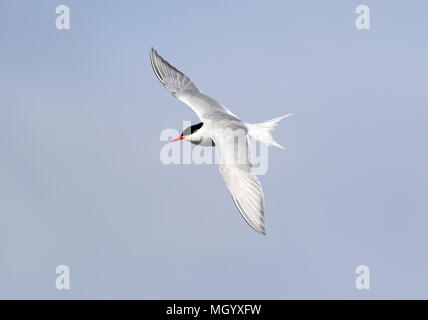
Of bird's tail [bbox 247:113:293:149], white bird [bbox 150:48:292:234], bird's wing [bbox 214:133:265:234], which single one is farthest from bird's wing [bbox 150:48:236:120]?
bird's wing [bbox 214:133:265:234]

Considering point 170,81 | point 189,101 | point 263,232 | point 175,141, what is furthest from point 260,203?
point 170,81

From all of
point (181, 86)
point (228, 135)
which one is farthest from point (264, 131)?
point (181, 86)

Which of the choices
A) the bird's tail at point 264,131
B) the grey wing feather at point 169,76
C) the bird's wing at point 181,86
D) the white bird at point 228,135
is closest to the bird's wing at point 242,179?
the white bird at point 228,135

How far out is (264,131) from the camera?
366 inches

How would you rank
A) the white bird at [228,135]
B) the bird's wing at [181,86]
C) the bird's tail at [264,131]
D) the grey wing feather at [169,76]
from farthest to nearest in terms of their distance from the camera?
the grey wing feather at [169,76] < the bird's wing at [181,86] < the bird's tail at [264,131] < the white bird at [228,135]

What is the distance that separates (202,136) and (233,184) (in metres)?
1.79

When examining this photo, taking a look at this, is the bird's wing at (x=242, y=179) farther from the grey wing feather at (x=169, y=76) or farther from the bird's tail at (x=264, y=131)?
the grey wing feather at (x=169, y=76)

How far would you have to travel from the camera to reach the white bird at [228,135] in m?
7.38

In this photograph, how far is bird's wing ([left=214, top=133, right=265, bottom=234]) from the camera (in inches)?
284

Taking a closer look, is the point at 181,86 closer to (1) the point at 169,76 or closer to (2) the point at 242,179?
(1) the point at 169,76
